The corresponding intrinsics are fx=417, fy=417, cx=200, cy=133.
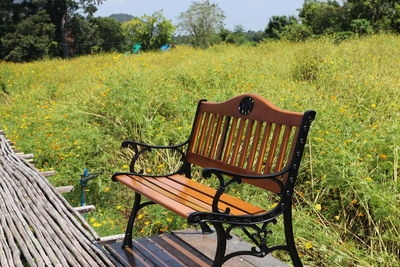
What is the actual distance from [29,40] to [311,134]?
29.3 metres

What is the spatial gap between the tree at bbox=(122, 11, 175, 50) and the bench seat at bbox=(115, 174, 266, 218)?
24217 millimetres

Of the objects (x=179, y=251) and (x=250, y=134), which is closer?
(x=250, y=134)

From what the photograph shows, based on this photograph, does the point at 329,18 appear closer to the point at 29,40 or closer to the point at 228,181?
the point at 29,40

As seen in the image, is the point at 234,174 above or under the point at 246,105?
under

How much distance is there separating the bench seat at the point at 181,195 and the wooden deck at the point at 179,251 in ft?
1.45

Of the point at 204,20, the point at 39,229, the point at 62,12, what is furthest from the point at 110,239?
the point at 62,12

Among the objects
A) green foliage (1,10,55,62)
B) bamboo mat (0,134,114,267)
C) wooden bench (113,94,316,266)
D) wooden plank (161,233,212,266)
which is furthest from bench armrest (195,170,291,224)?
green foliage (1,10,55,62)

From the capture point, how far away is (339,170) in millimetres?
3248

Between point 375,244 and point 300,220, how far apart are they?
55cm

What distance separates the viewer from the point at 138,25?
2811 cm

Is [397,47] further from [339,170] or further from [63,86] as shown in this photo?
[63,86]

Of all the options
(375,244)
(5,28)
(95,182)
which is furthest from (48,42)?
(375,244)

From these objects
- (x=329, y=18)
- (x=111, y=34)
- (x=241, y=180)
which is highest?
(x=329, y=18)

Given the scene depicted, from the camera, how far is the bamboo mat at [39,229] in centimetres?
266
